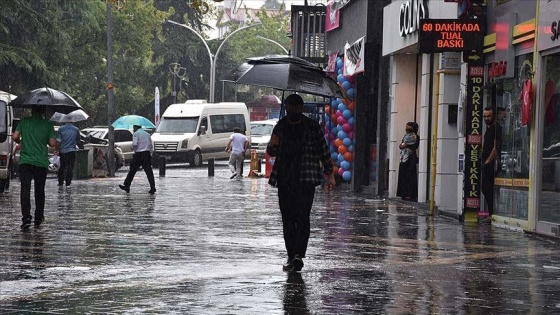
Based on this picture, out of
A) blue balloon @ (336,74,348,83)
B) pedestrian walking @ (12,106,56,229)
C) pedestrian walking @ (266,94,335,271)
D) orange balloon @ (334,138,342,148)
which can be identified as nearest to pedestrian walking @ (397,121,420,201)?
orange balloon @ (334,138,342,148)

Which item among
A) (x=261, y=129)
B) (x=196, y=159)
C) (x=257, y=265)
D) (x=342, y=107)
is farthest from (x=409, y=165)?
(x=261, y=129)

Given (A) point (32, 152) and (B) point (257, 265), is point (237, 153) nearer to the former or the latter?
(A) point (32, 152)

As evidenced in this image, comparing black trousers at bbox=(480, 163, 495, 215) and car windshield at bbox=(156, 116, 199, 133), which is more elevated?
car windshield at bbox=(156, 116, 199, 133)

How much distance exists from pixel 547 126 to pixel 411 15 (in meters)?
9.18

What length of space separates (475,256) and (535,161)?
440 centimetres

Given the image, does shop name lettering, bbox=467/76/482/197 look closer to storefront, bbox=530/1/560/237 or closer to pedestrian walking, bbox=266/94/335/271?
storefront, bbox=530/1/560/237

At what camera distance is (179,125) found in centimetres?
5338

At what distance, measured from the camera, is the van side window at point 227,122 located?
54.4 meters

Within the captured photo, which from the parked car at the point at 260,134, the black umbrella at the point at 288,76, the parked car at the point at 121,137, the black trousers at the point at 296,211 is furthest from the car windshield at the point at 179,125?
the black trousers at the point at 296,211

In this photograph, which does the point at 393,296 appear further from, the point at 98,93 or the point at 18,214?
the point at 98,93

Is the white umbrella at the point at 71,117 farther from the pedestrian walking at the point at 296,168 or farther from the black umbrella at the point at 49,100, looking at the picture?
the pedestrian walking at the point at 296,168

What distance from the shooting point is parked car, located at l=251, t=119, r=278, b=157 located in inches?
2285

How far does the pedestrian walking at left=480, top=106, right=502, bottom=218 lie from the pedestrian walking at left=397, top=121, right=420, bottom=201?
6.40 m

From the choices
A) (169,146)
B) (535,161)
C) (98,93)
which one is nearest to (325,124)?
(169,146)
